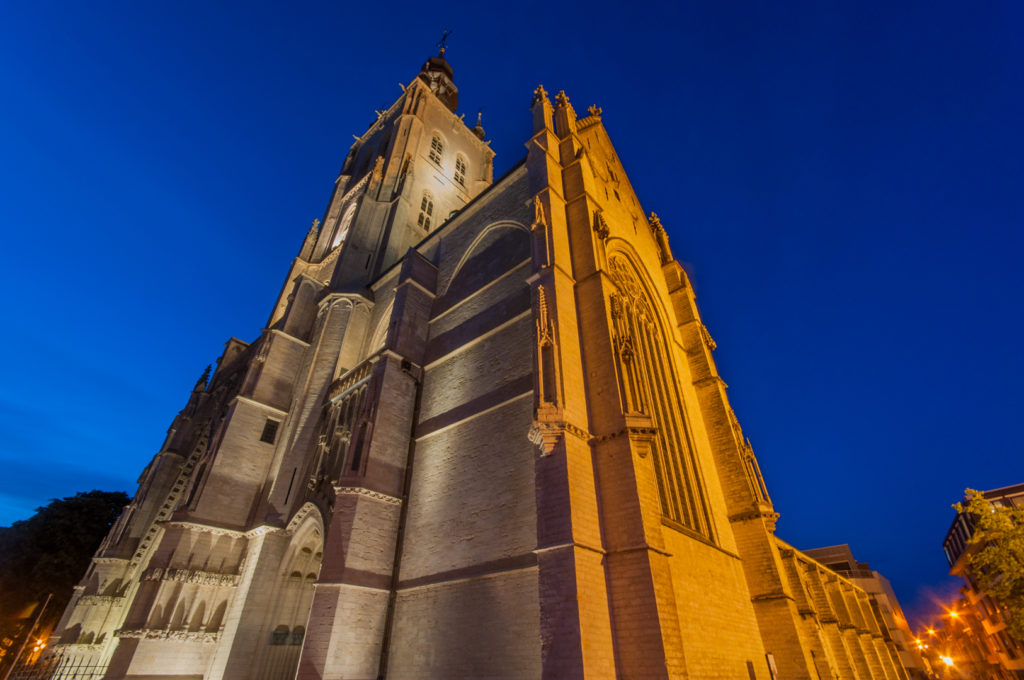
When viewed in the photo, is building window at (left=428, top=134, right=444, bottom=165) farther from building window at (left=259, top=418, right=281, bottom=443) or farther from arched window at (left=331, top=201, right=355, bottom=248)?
building window at (left=259, top=418, right=281, bottom=443)

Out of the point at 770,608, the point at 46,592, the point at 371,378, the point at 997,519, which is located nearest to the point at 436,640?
the point at 371,378

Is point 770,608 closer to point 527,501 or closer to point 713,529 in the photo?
point 713,529

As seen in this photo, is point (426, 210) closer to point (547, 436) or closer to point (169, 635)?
point (547, 436)

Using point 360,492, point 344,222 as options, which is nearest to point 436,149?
point 344,222

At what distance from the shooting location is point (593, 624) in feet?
22.5

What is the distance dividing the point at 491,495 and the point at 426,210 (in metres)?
19.6

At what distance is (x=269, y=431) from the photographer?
16672mm

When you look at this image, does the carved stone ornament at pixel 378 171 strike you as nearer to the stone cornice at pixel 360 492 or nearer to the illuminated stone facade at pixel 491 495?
the illuminated stone facade at pixel 491 495

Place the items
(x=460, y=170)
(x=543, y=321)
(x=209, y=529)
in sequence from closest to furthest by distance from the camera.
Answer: (x=543, y=321) → (x=209, y=529) → (x=460, y=170)

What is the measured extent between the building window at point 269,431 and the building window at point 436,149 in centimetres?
1847

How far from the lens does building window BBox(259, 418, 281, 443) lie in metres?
16.4

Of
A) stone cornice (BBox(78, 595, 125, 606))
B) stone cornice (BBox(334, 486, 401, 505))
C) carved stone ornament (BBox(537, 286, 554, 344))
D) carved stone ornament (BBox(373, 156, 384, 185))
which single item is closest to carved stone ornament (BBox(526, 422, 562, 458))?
carved stone ornament (BBox(537, 286, 554, 344))

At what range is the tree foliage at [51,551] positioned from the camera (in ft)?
89.1

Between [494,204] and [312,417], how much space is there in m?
9.55
